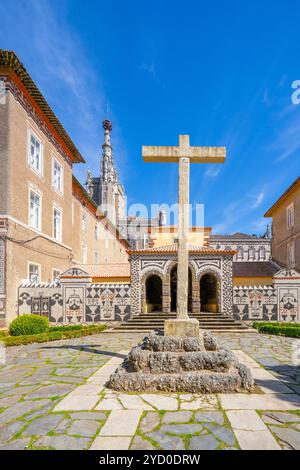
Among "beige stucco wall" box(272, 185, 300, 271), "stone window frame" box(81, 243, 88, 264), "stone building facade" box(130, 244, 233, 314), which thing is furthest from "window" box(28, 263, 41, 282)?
"beige stucco wall" box(272, 185, 300, 271)

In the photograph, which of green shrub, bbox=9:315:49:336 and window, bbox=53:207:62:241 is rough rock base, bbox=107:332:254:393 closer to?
green shrub, bbox=9:315:49:336

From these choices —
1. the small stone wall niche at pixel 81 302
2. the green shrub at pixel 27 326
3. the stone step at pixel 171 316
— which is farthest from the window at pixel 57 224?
the stone step at pixel 171 316

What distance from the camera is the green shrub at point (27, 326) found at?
454 inches

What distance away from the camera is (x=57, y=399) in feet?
14.8

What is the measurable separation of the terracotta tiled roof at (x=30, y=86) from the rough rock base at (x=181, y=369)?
12.6 meters

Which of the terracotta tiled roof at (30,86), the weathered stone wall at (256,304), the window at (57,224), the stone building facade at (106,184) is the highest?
the stone building facade at (106,184)

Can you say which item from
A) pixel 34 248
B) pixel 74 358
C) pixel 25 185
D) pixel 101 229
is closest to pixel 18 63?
pixel 25 185

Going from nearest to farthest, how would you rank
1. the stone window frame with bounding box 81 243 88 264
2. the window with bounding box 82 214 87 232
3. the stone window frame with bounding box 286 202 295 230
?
the stone window frame with bounding box 286 202 295 230
the stone window frame with bounding box 81 243 88 264
the window with bounding box 82 214 87 232

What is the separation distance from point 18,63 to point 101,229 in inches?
757

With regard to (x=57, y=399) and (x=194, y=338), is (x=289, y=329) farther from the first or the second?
(x=57, y=399)

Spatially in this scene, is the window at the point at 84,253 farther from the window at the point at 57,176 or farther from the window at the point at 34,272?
the window at the point at 34,272

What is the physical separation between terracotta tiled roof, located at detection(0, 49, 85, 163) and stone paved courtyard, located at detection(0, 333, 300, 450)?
38.8ft

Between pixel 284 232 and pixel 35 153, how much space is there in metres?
19.8

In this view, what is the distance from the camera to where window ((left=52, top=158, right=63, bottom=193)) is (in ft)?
57.1
